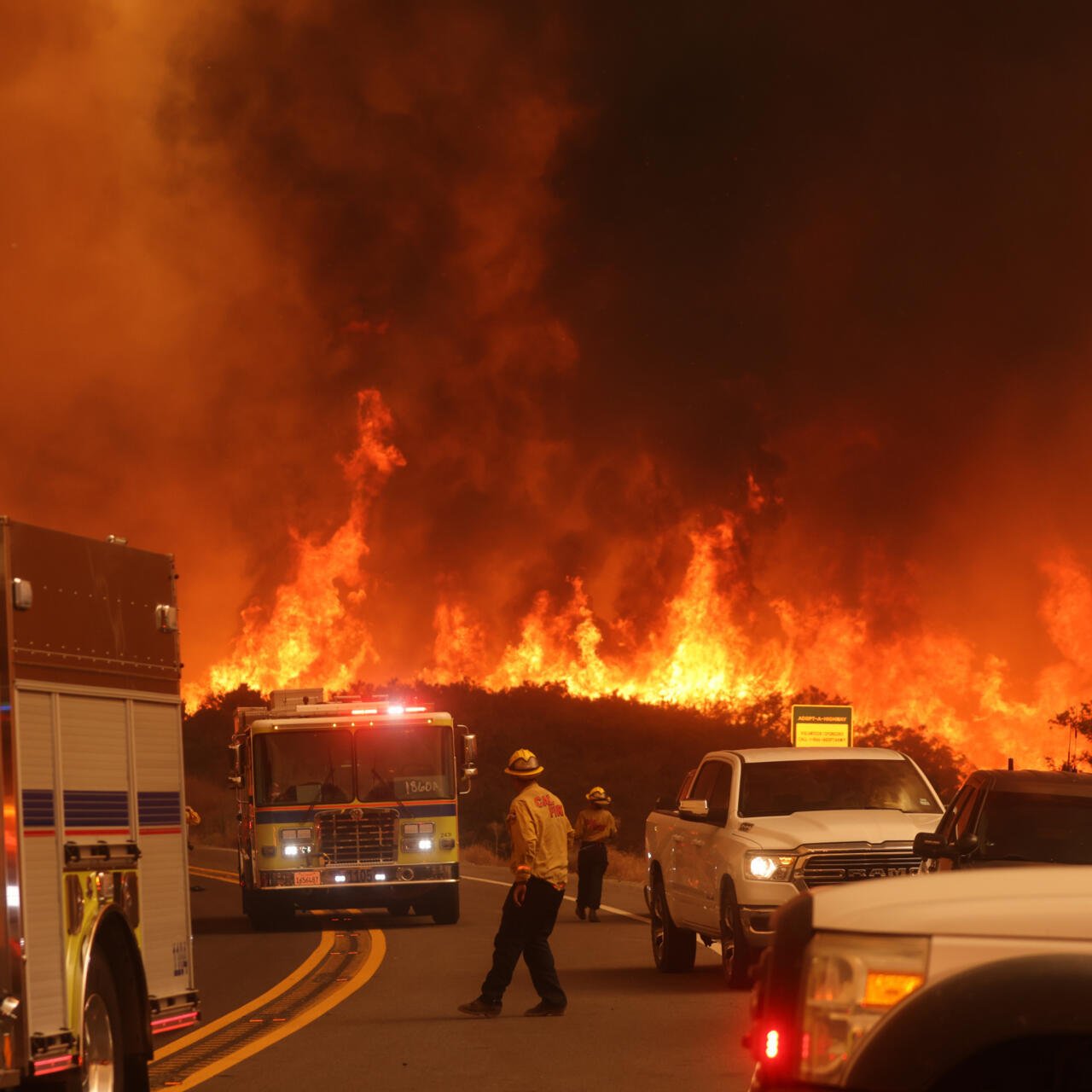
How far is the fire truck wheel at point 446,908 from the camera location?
25.2 m

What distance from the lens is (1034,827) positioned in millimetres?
12227

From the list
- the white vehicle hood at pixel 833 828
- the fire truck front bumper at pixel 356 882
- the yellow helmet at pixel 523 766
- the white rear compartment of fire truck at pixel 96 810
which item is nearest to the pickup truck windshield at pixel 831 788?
the white vehicle hood at pixel 833 828

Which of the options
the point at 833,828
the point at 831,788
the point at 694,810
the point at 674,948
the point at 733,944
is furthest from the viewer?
the point at 831,788

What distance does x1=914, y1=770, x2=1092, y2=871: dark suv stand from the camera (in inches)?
474

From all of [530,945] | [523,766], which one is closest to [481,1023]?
[530,945]

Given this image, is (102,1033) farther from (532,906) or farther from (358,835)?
(358,835)

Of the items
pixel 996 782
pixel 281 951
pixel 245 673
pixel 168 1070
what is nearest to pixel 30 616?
pixel 168 1070

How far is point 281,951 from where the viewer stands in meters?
21.5

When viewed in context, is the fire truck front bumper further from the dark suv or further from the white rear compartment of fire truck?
the white rear compartment of fire truck

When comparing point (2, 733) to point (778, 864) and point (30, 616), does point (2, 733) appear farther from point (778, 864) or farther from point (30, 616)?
point (778, 864)

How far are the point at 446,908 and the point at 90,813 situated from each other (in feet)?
53.6

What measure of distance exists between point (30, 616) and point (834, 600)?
86385 millimetres

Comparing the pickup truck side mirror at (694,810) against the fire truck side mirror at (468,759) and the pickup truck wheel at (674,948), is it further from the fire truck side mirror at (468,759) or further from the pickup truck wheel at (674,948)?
the fire truck side mirror at (468,759)

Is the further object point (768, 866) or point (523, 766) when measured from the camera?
point (768, 866)
